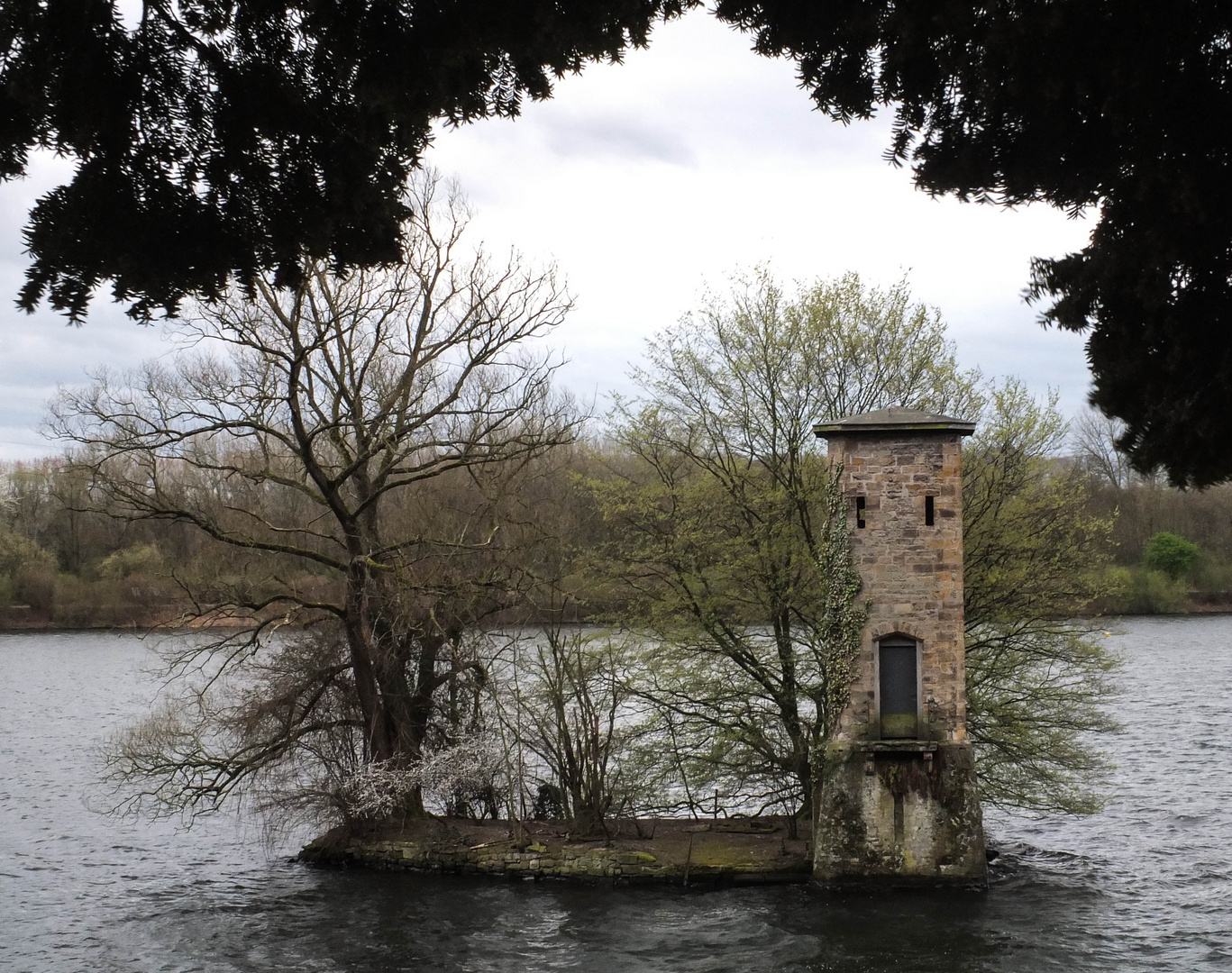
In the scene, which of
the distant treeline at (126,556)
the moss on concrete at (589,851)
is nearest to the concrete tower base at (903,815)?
the moss on concrete at (589,851)

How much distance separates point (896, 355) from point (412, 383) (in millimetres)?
7966

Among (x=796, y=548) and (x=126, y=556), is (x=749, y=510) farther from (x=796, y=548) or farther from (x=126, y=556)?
(x=126, y=556)

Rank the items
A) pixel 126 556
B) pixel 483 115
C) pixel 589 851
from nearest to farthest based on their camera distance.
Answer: pixel 483 115, pixel 589 851, pixel 126 556

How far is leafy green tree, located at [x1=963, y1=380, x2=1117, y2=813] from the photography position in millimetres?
18641

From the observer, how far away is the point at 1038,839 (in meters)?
20.7

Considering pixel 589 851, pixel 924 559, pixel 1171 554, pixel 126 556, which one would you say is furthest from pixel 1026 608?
pixel 1171 554

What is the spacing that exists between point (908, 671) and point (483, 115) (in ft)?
43.4

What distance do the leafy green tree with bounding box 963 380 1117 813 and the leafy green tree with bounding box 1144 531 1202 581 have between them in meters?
27.2

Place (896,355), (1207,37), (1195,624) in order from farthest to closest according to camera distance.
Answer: (1195,624) < (896,355) < (1207,37)

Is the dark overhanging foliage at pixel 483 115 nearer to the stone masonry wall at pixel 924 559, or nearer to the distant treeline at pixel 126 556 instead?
the stone masonry wall at pixel 924 559

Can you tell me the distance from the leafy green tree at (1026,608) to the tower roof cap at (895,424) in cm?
306

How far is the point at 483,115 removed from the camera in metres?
5.33

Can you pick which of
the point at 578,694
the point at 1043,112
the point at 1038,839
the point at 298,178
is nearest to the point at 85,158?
the point at 298,178

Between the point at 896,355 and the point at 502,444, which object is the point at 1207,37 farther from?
the point at 896,355
